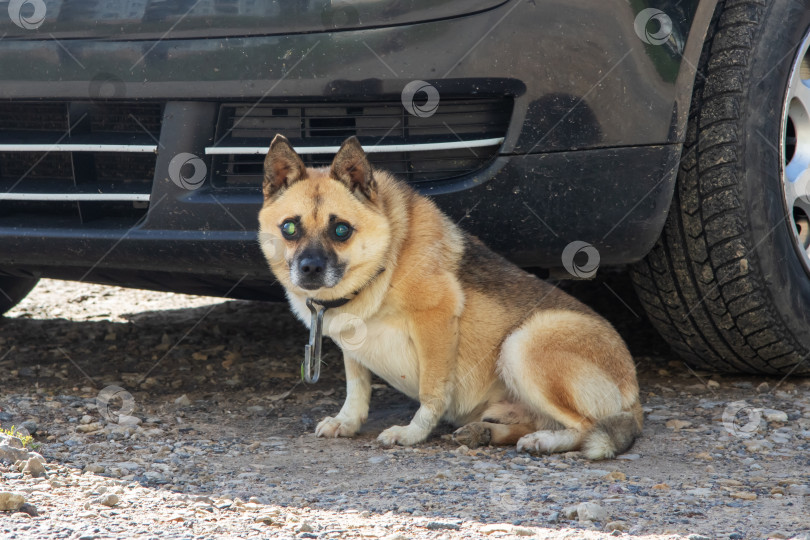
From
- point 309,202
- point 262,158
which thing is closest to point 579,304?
point 309,202

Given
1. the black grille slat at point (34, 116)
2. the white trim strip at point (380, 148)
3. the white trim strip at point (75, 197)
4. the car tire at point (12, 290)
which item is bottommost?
the car tire at point (12, 290)

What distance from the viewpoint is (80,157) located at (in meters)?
3.30

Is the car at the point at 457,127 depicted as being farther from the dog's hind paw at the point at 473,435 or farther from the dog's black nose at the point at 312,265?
the dog's hind paw at the point at 473,435

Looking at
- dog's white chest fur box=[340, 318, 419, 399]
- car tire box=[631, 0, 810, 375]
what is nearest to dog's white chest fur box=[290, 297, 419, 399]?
dog's white chest fur box=[340, 318, 419, 399]

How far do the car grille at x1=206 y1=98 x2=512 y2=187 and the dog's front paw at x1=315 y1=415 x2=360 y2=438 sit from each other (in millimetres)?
895

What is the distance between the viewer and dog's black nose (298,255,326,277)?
303 cm

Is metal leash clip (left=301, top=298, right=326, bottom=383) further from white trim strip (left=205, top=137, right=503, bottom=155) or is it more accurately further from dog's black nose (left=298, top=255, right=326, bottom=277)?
white trim strip (left=205, top=137, right=503, bottom=155)

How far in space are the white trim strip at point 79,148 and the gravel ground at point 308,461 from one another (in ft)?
3.06

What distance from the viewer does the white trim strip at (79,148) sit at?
3158 mm

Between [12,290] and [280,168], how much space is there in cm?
237

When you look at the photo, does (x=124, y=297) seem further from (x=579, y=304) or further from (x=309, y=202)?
(x=579, y=304)

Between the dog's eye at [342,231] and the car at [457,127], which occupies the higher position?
the car at [457,127]

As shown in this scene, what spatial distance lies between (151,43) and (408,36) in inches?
34.2

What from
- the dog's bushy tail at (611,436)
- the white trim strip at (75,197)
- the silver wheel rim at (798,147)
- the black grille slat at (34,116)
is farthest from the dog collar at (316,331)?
the silver wheel rim at (798,147)
